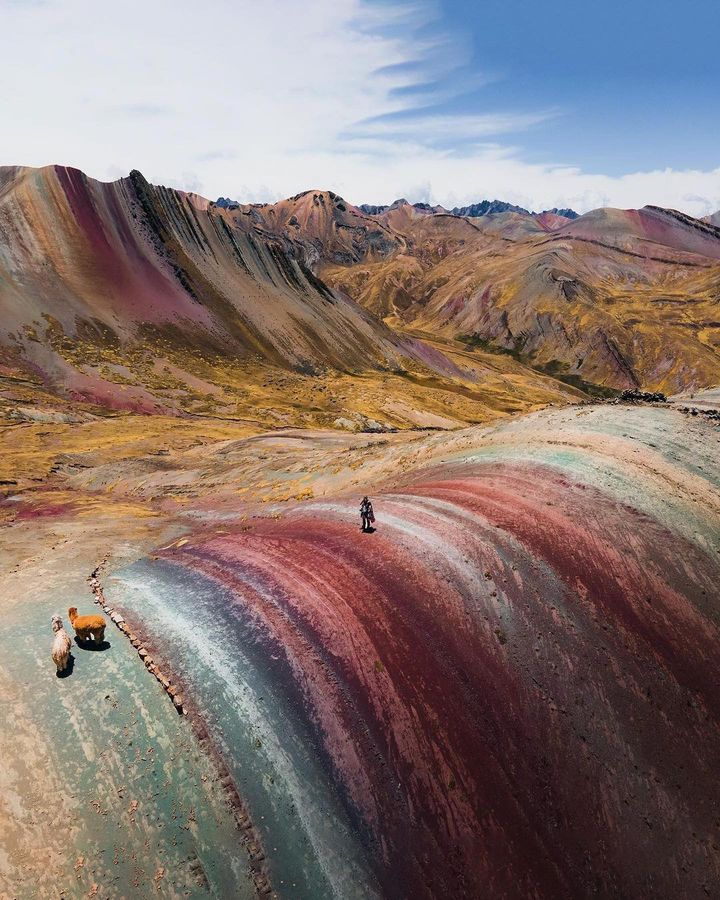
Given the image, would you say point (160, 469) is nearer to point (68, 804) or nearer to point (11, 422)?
point (11, 422)

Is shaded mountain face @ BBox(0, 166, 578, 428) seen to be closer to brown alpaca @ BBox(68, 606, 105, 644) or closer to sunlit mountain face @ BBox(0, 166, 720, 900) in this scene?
sunlit mountain face @ BBox(0, 166, 720, 900)

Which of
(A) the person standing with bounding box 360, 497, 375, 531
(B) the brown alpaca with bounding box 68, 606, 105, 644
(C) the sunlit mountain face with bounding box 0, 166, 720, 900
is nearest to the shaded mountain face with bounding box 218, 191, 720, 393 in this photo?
(C) the sunlit mountain face with bounding box 0, 166, 720, 900

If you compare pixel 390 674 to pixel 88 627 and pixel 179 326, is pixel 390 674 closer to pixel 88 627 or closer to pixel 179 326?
pixel 88 627

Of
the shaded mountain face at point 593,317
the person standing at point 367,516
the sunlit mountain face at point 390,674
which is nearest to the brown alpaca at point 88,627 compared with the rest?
the sunlit mountain face at point 390,674

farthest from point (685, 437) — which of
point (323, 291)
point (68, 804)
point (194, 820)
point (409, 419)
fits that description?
point (323, 291)

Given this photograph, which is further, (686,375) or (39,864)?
(686,375)

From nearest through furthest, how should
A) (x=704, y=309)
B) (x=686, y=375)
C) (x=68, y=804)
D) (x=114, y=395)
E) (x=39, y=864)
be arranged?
(x=39, y=864) → (x=68, y=804) → (x=114, y=395) → (x=686, y=375) → (x=704, y=309)

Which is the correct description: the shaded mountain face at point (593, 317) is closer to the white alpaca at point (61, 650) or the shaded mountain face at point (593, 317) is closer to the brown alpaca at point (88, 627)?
the brown alpaca at point (88, 627)

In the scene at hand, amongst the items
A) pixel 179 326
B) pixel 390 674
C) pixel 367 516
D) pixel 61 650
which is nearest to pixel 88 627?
pixel 61 650
